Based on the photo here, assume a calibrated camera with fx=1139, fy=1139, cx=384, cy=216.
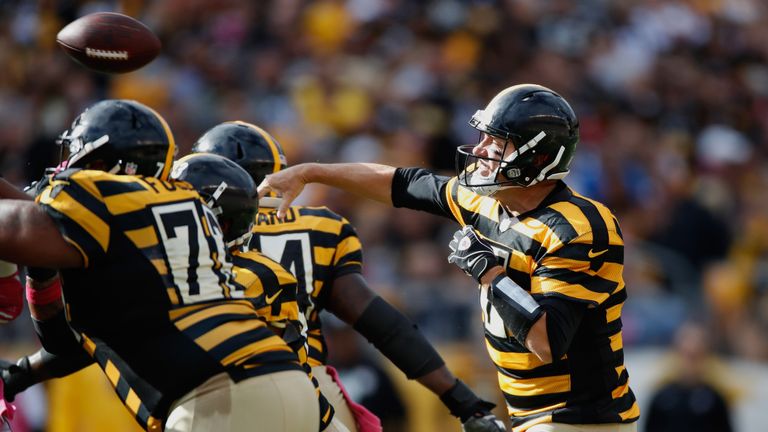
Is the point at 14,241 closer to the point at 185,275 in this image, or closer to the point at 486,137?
the point at 185,275

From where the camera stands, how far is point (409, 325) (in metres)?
5.40

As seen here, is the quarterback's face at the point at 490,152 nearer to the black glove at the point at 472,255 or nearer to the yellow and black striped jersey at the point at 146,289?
the black glove at the point at 472,255

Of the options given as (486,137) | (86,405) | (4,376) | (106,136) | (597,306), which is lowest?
(86,405)

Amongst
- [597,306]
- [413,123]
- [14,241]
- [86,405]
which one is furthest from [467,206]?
[413,123]

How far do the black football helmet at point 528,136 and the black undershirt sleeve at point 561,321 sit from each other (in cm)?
62

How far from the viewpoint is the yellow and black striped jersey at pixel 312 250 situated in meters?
5.21

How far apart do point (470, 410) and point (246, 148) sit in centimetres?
161

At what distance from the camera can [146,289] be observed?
397 cm

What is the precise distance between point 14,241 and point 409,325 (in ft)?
6.93

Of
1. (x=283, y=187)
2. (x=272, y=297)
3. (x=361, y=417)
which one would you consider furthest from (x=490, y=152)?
(x=361, y=417)

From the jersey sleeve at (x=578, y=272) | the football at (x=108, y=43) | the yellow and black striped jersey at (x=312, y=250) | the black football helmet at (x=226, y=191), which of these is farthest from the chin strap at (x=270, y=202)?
the jersey sleeve at (x=578, y=272)

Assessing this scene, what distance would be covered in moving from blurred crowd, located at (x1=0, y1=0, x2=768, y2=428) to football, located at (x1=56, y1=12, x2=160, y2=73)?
14.6ft

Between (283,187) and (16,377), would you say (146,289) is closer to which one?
(283,187)

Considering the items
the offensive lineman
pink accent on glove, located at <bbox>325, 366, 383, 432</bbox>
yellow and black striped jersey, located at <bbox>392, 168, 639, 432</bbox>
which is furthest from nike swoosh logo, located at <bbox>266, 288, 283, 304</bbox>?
pink accent on glove, located at <bbox>325, 366, 383, 432</bbox>
